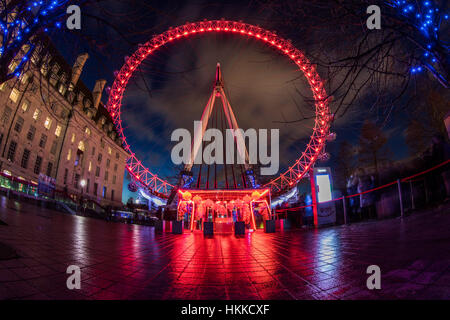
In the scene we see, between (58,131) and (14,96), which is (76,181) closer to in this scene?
(58,131)

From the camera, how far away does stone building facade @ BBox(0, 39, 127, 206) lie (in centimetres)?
2302

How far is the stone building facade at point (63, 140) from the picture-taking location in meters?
23.0

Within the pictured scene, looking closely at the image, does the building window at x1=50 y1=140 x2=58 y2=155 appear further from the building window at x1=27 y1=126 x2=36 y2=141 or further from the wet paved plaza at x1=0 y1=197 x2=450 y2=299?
the wet paved plaza at x1=0 y1=197 x2=450 y2=299

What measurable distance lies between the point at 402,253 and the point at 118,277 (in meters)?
3.88

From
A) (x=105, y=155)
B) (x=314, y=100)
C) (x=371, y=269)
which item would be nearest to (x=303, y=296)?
(x=371, y=269)

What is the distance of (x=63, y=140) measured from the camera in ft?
102

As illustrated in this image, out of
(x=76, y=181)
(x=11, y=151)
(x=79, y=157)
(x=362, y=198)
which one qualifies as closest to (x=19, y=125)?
(x=11, y=151)

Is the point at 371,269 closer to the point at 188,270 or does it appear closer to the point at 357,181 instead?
the point at 188,270

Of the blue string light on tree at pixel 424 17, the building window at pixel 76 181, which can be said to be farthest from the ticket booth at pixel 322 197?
the building window at pixel 76 181

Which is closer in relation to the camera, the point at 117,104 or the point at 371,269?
the point at 371,269

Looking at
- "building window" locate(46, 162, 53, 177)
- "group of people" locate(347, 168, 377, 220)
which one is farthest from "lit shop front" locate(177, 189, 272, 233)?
"building window" locate(46, 162, 53, 177)

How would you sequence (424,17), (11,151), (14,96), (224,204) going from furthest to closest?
(14,96), (11,151), (224,204), (424,17)

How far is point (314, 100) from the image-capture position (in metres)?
3.55
